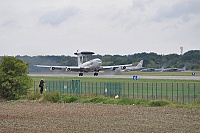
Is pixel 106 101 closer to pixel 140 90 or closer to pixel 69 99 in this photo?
pixel 69 99

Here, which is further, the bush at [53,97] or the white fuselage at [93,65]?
the white fuselage at [93,65]

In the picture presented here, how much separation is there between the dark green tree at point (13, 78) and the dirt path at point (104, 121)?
12.4 meters

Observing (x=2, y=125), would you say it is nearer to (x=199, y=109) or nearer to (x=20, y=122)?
(x=20, y=122)

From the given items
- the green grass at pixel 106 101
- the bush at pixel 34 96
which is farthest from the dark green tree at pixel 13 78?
the green grass at pixel 106 101

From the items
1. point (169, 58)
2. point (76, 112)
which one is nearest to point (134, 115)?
point (76, 112)

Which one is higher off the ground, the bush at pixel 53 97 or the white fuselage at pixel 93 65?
the white fuselage at pixel 93 65

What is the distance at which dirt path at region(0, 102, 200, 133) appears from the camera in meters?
24.0

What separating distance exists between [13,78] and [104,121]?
2200cm

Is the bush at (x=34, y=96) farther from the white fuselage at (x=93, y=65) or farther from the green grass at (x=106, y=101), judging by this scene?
the white fuselage at (x=93, y=65)

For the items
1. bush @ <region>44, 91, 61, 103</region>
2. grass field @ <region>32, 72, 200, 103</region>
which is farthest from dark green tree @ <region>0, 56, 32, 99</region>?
grass field @ <region>32, 72, 200, 103</region>

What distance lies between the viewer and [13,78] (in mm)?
48281

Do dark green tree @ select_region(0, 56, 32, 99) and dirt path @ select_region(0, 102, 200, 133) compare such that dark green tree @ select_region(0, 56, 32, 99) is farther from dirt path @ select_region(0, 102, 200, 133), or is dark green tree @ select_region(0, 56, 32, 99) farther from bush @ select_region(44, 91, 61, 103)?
dirt path @ select_region(0, 102, 200, 133)

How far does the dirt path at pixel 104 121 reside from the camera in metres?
24.0

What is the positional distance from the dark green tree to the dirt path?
12435mm
